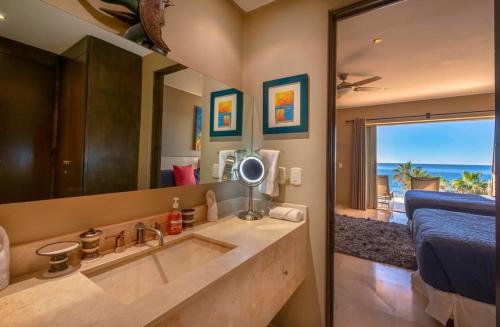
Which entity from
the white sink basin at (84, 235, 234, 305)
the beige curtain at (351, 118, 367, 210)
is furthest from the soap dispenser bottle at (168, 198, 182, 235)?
the beige curtain at (351, 118, 367, 210)

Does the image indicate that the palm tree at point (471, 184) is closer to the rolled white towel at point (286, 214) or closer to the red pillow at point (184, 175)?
the rolled white towel at point (286, 214)

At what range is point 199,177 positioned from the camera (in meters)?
1.30

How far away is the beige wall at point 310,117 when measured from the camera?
133cm

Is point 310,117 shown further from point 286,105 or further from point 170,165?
point 170,165

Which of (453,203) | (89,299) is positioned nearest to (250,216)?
(89,299)

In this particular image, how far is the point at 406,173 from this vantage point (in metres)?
4.88

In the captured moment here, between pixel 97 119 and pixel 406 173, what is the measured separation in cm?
591

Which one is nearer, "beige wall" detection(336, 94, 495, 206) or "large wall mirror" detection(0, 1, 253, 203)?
"large wall mirror" detection(0, 1, 253, 203)

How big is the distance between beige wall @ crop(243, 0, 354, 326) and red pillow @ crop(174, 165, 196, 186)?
0.58 meters

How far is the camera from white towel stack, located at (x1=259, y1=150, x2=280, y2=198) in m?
1.42

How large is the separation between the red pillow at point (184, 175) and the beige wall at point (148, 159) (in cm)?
4

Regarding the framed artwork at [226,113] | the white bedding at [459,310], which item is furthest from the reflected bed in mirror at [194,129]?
the white bedding at [459,310]

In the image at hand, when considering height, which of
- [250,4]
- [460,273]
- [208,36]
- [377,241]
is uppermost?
[250,4]

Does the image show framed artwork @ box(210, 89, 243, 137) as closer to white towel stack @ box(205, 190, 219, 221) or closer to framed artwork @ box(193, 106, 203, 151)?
framed artwork @ box(193, 106, 203, 151)
